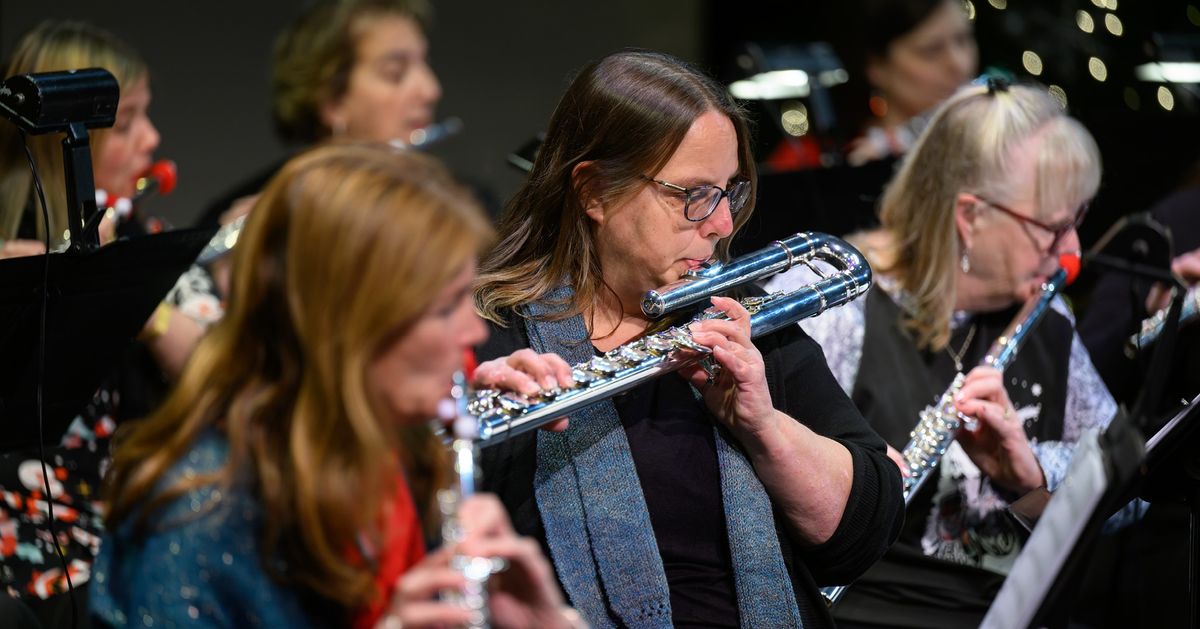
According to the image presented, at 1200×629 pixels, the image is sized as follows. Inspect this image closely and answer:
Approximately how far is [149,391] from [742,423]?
155 cm

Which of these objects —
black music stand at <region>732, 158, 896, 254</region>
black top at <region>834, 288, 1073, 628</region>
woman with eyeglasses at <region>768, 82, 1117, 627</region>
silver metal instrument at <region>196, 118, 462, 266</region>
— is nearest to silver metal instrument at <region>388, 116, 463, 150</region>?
silver metal instrument at <region>196, 118, 462, 266</region>

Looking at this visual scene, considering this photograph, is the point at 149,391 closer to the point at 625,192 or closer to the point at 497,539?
the point at 625,192

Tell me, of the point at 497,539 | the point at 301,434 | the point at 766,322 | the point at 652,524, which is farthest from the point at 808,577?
the point at 301,434

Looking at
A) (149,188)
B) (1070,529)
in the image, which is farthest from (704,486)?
(149,188)

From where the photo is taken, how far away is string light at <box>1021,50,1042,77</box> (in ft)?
13.4

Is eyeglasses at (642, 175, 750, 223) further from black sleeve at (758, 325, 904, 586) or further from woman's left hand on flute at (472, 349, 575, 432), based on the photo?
woman's left hand on flute at (472, 349, 575, 432)

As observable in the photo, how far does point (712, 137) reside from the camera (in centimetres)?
182

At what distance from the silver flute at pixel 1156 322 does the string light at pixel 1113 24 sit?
137cm

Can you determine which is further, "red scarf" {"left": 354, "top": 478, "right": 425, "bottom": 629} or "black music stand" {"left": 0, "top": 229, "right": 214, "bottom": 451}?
"black music stand" {"left": 0, "top": 229, "right": 214, "bottom": 451}

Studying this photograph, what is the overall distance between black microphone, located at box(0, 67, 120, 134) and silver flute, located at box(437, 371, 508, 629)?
2.99 feet

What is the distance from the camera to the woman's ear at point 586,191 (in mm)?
1850

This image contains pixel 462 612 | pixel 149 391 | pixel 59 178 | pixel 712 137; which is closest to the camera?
pixel 462 612

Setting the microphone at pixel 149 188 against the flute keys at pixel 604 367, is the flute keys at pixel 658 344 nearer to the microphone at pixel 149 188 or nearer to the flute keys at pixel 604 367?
the flute keys at pixel 604 367

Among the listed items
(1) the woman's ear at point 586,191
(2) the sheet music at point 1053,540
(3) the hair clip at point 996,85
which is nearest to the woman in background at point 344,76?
(3) the hair clip at point 996,85
